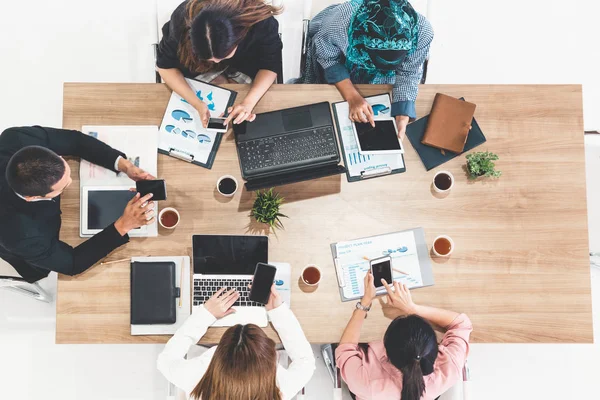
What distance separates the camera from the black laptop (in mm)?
1851

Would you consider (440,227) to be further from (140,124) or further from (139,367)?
(139,367)

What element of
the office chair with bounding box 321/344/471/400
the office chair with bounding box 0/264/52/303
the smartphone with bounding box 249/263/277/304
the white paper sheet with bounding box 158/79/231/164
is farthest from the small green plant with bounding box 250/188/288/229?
the office chair with bounding box 0/264/52/303

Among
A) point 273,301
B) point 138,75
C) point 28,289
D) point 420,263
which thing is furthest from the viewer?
point 138,75

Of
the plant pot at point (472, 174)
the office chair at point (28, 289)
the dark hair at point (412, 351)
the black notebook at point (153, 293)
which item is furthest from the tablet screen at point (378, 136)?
the office chair at point (28, 289)

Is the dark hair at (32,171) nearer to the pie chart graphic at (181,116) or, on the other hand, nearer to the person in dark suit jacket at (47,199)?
the person in dark suit jacket at (47,199)

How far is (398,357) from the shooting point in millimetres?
1731

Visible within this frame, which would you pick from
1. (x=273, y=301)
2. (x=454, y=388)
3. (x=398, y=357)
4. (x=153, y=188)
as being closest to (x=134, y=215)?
(x=153, y=188)

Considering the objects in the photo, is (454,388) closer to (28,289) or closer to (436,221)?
(436,221)

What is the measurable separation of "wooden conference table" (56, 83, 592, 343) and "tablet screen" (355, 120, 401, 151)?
0.11 m

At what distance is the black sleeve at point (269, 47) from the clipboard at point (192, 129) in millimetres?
192

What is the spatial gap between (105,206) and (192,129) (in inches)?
17.9

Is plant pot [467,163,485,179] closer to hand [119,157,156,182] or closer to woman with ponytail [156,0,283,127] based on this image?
woman with ponytail [156,0,283,127]

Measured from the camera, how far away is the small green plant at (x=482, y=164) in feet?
6.18

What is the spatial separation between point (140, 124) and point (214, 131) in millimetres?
300
